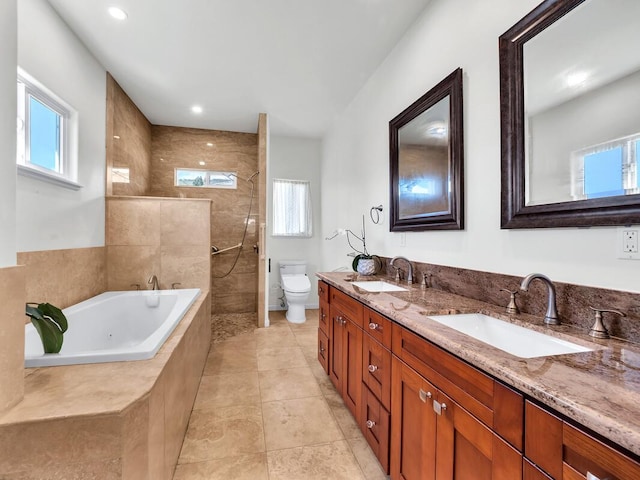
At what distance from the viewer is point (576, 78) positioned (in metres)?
1.05

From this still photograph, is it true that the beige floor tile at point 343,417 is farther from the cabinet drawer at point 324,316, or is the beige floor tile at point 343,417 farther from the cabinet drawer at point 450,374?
the cabinet drawer at point 450,374

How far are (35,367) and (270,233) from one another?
3235 mm

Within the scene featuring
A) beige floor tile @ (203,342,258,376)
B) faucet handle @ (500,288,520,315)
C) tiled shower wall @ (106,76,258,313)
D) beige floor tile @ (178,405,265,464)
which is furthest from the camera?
tiled shower wall @ (106,76,258,313)

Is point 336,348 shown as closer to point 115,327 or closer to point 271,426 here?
point 271,426

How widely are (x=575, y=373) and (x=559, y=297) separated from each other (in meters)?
0.52

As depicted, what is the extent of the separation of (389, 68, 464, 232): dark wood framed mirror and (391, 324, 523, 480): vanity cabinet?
85cm

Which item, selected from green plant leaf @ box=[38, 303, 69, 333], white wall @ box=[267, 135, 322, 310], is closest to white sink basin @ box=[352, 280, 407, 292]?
green plant leaf @ box=[38, 303, 69, 333]

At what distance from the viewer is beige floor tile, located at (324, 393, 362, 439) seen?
5.74 feet

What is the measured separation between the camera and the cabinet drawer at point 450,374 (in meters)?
0.78

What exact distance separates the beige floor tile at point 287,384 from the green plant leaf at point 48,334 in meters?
1.28

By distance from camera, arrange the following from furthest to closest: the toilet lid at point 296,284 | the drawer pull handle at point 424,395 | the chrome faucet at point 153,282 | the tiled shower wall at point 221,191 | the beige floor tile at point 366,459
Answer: the tiled shower wall at point 221,191 → the toilet lid at point 296,284 → the chrome faucet at point 153,282 → the beige floor tile at point 366,459 → the drawer pull handle at point 424,395

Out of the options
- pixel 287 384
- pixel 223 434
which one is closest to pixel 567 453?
pixel 223 434

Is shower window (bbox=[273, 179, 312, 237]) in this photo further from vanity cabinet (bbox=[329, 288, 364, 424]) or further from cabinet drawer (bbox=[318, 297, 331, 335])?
vanity cabinet (bbox=[329, 288, 364, 424])

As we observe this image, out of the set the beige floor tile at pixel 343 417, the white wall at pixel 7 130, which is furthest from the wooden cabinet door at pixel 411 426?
the white wall at pixel 7 130
